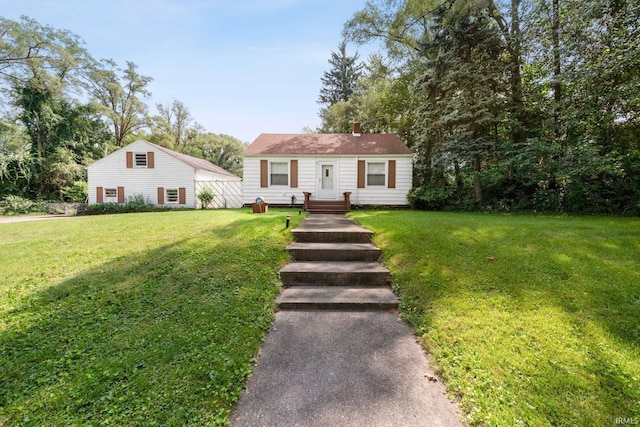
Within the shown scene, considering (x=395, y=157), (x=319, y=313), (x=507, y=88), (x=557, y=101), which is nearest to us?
(x=319, y=313)

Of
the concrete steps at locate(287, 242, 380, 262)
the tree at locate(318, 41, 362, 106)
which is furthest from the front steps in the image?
the tree at locate(318, 41, 362, 106)

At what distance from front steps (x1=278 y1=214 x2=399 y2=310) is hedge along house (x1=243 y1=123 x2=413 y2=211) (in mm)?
7637

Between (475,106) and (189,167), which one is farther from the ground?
(475,106)

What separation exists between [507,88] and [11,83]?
103 feet

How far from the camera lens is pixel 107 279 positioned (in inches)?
148

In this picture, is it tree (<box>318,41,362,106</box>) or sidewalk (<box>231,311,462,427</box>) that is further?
tree (<box>318,41,362,106</box>)

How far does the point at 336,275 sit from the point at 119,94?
32029mm

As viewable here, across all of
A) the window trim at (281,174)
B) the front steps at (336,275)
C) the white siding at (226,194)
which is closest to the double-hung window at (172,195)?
the white siding at (226,194)

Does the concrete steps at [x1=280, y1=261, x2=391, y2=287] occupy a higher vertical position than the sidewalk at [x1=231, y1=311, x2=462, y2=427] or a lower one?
higher

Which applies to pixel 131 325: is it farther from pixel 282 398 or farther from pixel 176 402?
pixel 282 398

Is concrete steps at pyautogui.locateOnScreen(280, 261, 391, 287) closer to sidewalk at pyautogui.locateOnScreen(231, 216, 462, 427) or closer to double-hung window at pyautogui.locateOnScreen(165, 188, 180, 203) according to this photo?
sidewalk at pyautogui.locateOnScreen(231, 216, 462, 427)

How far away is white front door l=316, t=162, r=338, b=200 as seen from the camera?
42.1ft

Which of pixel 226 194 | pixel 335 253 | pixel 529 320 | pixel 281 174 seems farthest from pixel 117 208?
pixel 529 320

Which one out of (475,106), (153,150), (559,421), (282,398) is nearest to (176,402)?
(282,398)
